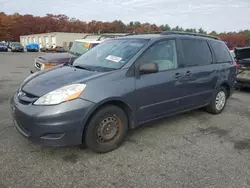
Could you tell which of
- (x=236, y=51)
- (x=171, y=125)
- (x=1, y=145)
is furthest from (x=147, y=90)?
(x=236, y=51)

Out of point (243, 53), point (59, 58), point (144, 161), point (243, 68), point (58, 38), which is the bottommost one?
point (144, 161)

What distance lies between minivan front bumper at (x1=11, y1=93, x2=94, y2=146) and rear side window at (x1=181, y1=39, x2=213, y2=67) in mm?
2262

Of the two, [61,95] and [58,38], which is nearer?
[61,95]

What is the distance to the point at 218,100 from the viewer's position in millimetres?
5395

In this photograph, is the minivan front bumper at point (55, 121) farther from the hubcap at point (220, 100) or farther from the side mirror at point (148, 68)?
the hubcap at point (220, 100)

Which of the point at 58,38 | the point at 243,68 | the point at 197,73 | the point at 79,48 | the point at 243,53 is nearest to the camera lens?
the point at 197,73

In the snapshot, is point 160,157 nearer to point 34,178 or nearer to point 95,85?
point 95,85

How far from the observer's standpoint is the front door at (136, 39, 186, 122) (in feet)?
12.1

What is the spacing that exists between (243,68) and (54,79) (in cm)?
682

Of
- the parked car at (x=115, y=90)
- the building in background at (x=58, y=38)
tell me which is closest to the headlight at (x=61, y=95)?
the parked car at (x=115, y=90)

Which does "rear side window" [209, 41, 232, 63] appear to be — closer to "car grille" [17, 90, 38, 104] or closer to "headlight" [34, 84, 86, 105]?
"headlight" [34, 84, 86, 105]

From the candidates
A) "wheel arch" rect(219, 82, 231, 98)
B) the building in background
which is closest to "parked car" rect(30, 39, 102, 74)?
"wheel arch" rect(219, 82, 231, 98)

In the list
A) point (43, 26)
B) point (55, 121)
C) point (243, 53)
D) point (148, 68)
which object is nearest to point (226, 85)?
point (148, 68)

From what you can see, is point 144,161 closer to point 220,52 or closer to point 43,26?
point 220,52
